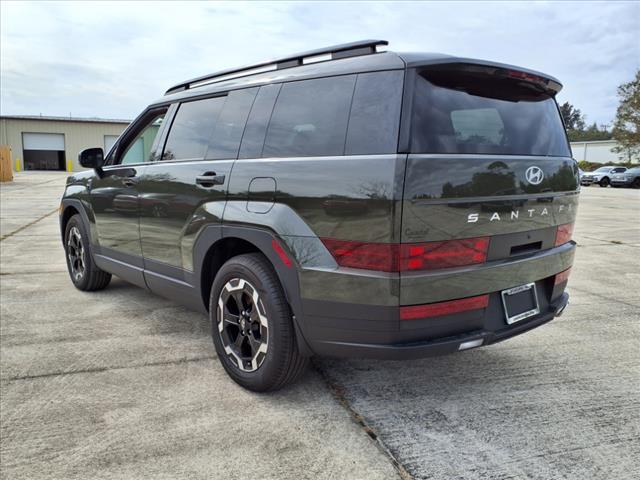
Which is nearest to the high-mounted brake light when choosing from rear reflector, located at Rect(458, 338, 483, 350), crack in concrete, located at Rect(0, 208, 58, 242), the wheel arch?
rear reflector, located at Rect(458, 338, 483, 350)

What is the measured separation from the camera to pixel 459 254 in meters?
2.39

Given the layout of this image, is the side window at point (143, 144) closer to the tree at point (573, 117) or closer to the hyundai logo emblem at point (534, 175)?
the hyundai logo emblem at point (534, 175)

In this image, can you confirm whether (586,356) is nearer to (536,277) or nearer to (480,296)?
(536,277)

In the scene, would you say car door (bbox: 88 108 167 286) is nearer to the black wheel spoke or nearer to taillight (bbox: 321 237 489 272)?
the black wheel spoke

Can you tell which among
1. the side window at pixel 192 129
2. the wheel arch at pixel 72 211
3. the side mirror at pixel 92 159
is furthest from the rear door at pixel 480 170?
the wheel arch at pixel 72 211

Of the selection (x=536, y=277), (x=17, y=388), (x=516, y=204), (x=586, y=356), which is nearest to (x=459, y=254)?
(x=516, y=204)

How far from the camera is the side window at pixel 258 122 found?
299 centimetres

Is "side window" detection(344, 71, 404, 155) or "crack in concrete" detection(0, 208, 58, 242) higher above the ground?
"side window" detection(344, 71, 404, 155)

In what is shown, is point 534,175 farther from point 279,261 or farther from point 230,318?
point 230,318

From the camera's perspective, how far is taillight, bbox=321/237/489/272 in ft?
7.46

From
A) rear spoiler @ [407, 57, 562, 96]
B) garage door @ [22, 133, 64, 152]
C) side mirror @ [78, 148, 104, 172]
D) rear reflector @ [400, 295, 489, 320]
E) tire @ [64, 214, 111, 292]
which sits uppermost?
garage door @ [22, 133, 64, 152]

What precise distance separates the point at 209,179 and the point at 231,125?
15.1 inches

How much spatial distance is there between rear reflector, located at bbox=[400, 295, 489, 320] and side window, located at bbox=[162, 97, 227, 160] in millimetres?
1827

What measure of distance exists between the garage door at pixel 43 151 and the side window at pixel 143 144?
160 ft
